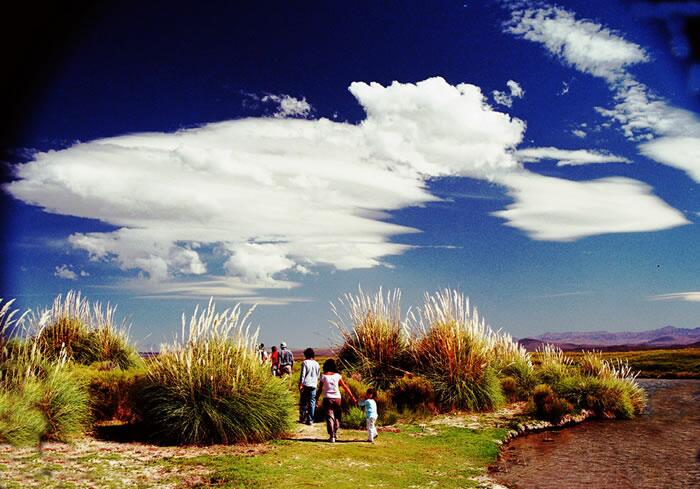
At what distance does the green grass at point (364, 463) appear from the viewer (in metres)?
7.20

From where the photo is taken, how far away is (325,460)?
27.2ft

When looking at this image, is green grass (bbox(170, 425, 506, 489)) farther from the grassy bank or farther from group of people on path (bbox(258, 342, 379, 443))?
group of people on path (bbox(258, 342, 379, 443))

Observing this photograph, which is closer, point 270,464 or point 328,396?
point 270,464

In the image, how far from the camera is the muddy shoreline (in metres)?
8.20

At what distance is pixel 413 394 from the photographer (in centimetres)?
1297

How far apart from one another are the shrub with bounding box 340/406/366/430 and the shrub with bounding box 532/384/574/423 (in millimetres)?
4688

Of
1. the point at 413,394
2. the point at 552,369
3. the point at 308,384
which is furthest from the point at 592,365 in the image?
the point at 308,384

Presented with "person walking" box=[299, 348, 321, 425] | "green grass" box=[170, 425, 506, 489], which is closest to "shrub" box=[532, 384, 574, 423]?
"green grass" box=[170, 425, 506, 489]

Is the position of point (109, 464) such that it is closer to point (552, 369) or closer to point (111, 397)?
point (111, 397)

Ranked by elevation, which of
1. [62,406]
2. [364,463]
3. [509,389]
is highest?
[62,406]

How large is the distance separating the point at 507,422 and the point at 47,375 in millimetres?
9428

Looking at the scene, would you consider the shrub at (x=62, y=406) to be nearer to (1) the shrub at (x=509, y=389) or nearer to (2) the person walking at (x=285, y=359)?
(2) the person walking at (x=285, y=359)

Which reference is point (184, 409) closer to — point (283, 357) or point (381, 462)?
point (381, 462)

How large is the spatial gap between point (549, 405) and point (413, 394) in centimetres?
331
